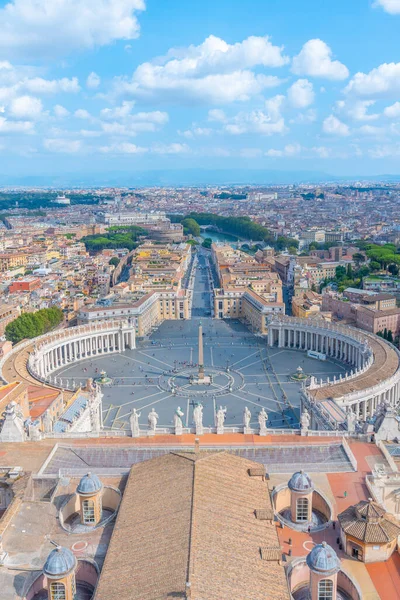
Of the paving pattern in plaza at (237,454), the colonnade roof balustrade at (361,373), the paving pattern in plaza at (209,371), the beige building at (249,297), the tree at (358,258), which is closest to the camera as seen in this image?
the paving pattern in plaza at (237,454)

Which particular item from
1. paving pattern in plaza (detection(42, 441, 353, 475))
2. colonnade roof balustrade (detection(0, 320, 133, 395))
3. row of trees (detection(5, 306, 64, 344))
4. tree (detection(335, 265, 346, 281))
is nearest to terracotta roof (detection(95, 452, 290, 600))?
paving pattern in plaza (detection(42, 441, 353, 475))

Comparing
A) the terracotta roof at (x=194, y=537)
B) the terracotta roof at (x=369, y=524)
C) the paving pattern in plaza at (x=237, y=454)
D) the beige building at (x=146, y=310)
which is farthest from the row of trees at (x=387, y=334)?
the terracotta roof at (x=369, y=524)

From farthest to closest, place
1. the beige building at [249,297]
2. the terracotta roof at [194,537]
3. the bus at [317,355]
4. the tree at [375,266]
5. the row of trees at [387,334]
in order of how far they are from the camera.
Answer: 1. the tree at [375,266]
2. the beige building at [249,297]
3. the row of trees at [387,334]
4. the bus at [317,355]
5. the terracotta roof at [194,537]

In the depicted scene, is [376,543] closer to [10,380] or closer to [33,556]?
[33,556]

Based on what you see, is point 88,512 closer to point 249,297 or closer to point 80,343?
point 80,343

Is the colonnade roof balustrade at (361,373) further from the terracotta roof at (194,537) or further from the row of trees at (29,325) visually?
the row of trees at (29,325)

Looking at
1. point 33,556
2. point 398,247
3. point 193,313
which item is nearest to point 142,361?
point 193,313

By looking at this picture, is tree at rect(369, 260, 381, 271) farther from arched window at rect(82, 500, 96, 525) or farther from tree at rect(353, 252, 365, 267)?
arched window at rect(82, 500, 96, 525)
